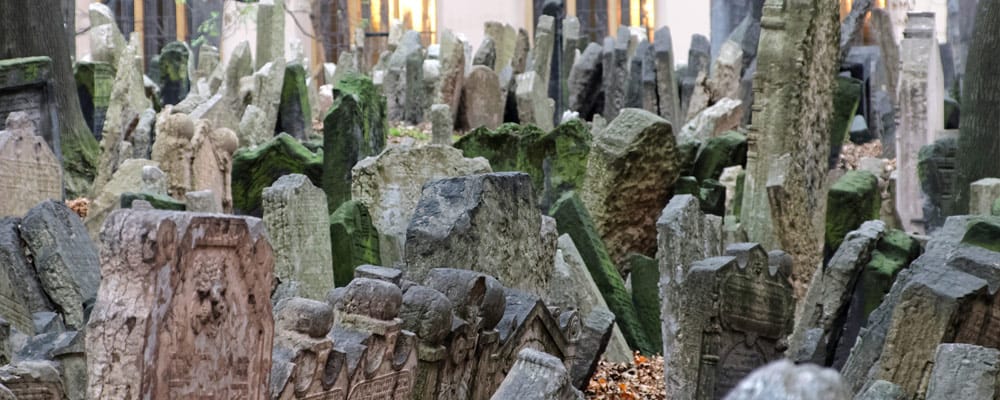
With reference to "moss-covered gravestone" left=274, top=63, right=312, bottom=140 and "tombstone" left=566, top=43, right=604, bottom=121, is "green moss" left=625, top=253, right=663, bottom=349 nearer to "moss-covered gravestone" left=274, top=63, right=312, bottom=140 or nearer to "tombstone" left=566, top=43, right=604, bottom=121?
"moss-covered gravestone" left=274, top=63, right=312, bottom=140

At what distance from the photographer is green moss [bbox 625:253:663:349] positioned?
33.3 feet

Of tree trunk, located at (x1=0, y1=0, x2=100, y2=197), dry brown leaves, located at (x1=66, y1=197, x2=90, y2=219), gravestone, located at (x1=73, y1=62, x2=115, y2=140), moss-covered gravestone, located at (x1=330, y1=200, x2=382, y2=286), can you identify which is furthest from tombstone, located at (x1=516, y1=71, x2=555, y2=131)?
moss-covered gravestone, located at (x1=330, y1=200, x2=382, y2=286)

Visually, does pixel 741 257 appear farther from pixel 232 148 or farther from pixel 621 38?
pixel 621 38

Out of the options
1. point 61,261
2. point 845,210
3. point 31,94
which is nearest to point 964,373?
point 61,261

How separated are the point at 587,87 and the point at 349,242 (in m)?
12.7

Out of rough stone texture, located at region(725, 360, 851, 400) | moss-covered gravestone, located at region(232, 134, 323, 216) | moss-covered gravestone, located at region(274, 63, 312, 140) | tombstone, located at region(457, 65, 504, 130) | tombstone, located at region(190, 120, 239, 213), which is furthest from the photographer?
tombstone, located at region(457, 65, 504, 130)

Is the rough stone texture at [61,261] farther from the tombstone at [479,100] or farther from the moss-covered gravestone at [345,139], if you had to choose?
the tombstone at [479,100]

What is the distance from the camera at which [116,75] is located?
17.5 meters

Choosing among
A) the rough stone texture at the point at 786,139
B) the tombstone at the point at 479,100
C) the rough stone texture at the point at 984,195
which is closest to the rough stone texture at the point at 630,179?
the rough stone texture at the point at 786,139

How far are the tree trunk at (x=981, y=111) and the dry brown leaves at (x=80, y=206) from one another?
6.77 metres

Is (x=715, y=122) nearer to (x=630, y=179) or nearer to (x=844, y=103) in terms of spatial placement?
(x=844, y=103)

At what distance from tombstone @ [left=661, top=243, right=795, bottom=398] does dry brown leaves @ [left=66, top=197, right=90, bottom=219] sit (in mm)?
6371

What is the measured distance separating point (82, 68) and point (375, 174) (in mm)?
8389

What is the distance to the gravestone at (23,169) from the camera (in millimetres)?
9758
